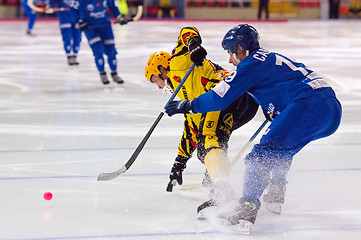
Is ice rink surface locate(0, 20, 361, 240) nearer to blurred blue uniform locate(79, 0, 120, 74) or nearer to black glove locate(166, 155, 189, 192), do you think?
black glove locate(166, 155, 189, 192)

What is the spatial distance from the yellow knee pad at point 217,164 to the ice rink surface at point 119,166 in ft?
0.72

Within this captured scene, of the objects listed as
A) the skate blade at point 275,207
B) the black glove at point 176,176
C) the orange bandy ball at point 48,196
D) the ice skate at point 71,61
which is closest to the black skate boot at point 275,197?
the skate blade at point 275,207

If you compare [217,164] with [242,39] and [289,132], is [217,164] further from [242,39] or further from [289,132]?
[242,39]

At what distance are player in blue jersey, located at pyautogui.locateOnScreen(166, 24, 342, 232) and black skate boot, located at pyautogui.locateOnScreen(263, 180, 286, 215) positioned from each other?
0.70 feet

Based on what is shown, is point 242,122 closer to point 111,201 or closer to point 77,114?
point 111,201

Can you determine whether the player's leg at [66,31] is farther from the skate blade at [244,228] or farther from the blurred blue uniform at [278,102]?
the skate blade at [244,228]

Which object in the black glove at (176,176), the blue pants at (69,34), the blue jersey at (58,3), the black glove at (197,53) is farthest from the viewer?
the blue pants at (69,34)

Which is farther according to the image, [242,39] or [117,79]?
[117,79]

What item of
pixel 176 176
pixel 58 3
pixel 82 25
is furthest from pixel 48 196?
pixel 58 3

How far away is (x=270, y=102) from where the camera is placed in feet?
8.79

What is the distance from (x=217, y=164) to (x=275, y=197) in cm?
32

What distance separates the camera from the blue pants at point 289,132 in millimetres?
2561

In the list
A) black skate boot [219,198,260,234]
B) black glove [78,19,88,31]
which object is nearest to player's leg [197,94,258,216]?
black skate boot [219,198,260,234]

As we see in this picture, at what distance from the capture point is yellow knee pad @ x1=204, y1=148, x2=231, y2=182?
2.79 m
